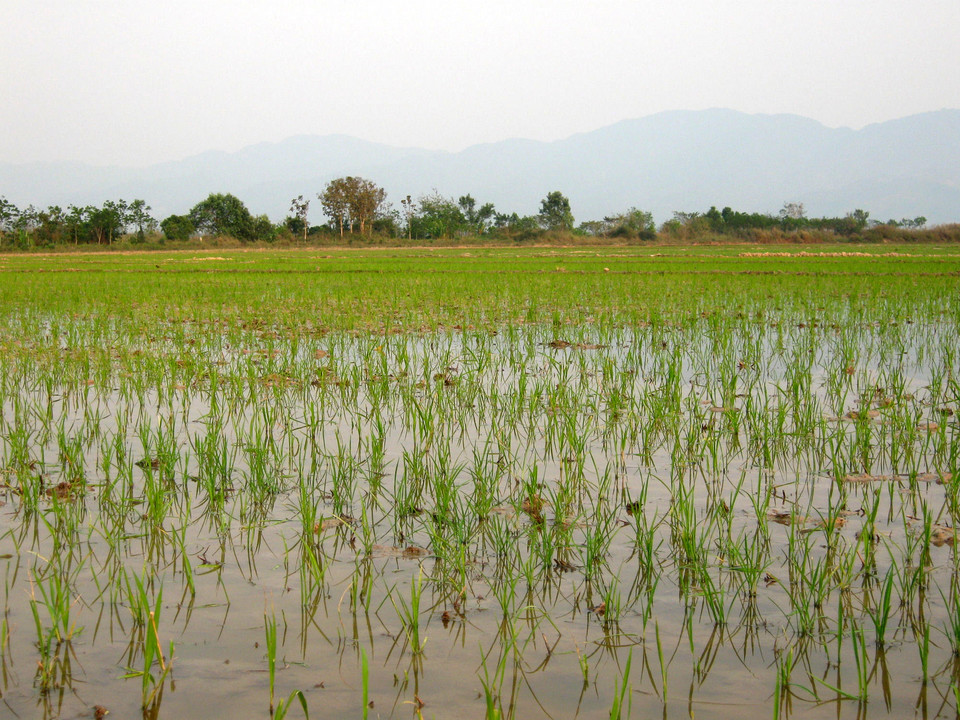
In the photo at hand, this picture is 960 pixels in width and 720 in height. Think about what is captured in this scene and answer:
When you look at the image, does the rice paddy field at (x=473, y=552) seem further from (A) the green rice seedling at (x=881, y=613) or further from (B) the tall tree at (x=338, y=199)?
(B) the tall tree at (x=338, y=199)

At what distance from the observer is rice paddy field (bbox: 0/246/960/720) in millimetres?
1711

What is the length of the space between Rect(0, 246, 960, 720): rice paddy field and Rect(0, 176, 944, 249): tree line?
52307 millimetres

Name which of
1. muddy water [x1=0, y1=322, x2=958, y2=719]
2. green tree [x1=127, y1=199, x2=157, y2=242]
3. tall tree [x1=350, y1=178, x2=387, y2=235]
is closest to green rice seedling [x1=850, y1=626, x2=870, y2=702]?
muddy water [x1=0, y1=322, x2=958, y2=719]

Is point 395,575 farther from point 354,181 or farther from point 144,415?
point 354,181

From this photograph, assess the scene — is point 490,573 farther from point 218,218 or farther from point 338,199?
point 338,199

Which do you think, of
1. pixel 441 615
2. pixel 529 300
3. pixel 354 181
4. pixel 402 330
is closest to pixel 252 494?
pixel 441 615

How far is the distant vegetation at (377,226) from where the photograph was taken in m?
55.0

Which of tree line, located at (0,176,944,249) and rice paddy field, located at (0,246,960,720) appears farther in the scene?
tree line, located at (0,176,944,249)

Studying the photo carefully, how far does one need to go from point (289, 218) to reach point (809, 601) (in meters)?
66.4

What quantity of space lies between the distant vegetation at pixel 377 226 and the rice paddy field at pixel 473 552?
51.2m

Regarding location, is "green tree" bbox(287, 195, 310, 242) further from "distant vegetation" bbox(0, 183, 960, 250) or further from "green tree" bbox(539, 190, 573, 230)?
"green tree" bbox(539, 190, 573, 230)

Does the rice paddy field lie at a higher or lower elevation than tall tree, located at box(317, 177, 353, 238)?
lower

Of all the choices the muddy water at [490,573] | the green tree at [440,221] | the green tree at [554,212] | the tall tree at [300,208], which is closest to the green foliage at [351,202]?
the tall tree at [300,208]

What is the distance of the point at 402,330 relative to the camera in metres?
8.17
